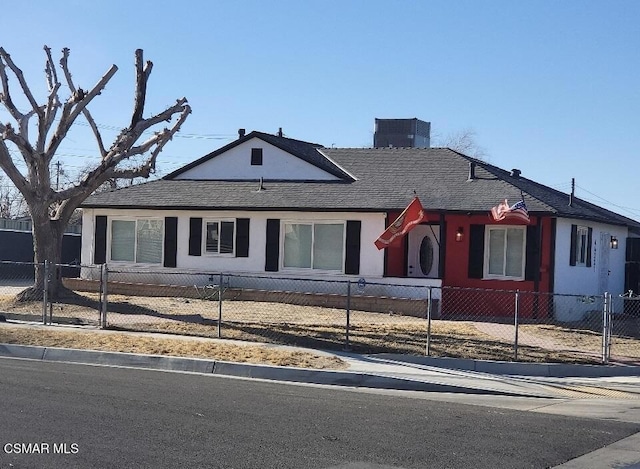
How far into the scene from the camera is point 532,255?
22.9 meters

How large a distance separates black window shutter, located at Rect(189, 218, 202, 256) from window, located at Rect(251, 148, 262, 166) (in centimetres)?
303

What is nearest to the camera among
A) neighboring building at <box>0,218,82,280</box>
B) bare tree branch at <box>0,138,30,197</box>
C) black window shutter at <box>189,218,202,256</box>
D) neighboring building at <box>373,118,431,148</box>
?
bare tree branch at <box>0,138,30,197</box>

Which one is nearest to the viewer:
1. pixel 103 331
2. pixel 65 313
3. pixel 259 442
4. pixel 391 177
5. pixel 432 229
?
pixel 259 442

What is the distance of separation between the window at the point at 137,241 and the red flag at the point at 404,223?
7.54m

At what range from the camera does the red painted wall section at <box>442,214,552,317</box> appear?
22.7 metres

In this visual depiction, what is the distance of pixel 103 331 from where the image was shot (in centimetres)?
1803

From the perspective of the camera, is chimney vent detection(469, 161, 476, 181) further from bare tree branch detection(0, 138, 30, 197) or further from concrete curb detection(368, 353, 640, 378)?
bare tree branch detection(0, 138, 30, 197)

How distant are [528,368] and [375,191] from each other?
11.0 metres

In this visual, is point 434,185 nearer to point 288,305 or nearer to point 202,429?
point 288,305

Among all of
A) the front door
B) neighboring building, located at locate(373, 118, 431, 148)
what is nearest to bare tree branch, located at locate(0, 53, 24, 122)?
the front door

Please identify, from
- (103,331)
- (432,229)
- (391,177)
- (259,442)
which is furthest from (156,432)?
(391,177)

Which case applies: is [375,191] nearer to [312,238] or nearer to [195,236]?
[312,238]

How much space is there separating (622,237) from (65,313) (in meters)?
18.3
